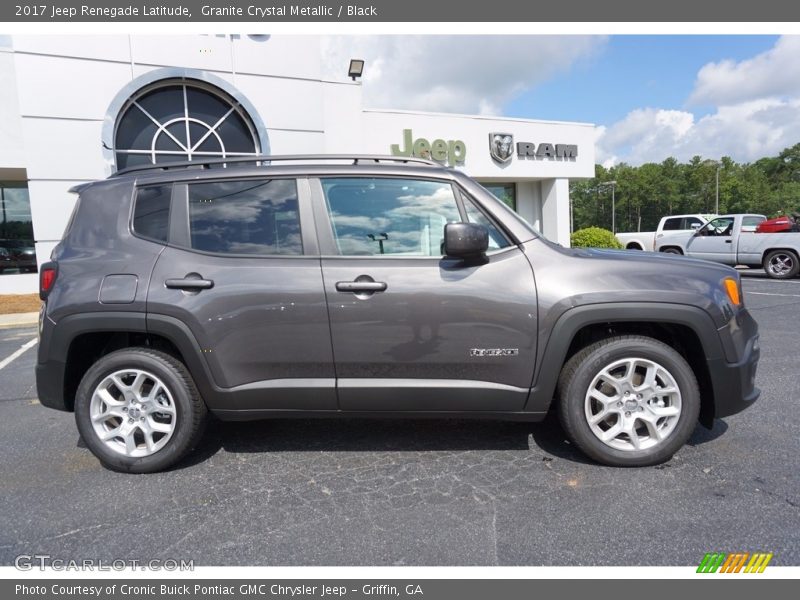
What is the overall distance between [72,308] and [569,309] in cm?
301

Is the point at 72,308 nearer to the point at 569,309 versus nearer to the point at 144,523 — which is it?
the point at 144,523

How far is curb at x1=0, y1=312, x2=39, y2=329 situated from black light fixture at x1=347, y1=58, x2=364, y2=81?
1066 cm

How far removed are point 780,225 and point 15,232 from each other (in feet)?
69.6

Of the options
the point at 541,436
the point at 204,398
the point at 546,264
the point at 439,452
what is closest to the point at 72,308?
the point at 204,398

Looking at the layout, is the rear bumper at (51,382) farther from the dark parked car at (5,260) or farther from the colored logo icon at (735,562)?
the dark parked car at (5,260)

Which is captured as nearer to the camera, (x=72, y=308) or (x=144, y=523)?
(x=144, y=523)

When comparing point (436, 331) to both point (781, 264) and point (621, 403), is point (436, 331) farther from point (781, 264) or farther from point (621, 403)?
point (781, 264)

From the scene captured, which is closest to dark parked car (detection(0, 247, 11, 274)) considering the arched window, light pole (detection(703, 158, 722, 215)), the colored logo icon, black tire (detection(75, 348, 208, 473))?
the arched window

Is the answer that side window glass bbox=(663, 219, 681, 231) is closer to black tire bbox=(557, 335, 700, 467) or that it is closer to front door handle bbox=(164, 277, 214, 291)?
black tire bbox=(557, 335, 700, 467)

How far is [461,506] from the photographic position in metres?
2.72

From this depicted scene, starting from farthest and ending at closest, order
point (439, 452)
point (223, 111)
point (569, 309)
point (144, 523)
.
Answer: point (223, 111) < point (439, 452) < point (569, 309) < point (144, 523)

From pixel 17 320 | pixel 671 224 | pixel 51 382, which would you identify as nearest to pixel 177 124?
pixel 17 320

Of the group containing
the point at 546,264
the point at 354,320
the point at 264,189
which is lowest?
the point at 354,320

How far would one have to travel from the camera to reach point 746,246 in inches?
561
